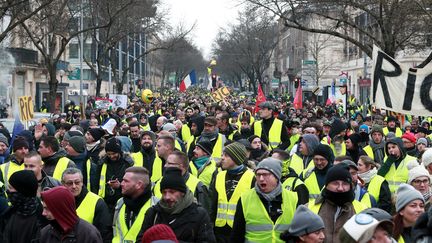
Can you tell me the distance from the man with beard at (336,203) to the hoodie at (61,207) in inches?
73.4

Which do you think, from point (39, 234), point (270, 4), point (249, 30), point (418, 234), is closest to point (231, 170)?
point (39, 234)

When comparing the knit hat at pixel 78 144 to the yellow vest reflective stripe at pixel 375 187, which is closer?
the yellow vest reflective stripe at pixel 375 187

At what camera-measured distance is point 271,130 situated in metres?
12.9

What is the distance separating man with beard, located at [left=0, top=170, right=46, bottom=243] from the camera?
20.1 ft

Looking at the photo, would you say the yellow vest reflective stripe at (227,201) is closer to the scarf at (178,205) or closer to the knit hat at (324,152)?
the knit hat at (324,152)

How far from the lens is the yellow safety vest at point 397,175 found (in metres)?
9.53

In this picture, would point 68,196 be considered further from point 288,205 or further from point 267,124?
point 267,124

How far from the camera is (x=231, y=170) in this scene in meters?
7.38

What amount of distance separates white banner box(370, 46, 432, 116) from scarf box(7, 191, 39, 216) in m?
4.02

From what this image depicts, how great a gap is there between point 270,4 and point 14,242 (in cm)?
1676

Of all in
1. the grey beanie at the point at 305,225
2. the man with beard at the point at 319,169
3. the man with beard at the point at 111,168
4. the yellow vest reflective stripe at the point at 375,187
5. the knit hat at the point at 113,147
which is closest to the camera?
the grey beanie at the point at 305,225

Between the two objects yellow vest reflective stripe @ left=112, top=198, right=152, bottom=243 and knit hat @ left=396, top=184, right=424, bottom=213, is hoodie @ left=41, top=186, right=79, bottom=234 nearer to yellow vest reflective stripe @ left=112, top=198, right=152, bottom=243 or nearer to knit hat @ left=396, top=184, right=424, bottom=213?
yellow vest reflective stripe @ left=112, top=198, right=152, bottom=243

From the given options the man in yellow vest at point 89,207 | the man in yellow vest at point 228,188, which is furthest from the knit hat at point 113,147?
the man in yellow vest at point 89,207

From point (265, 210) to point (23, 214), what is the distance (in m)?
1.93
